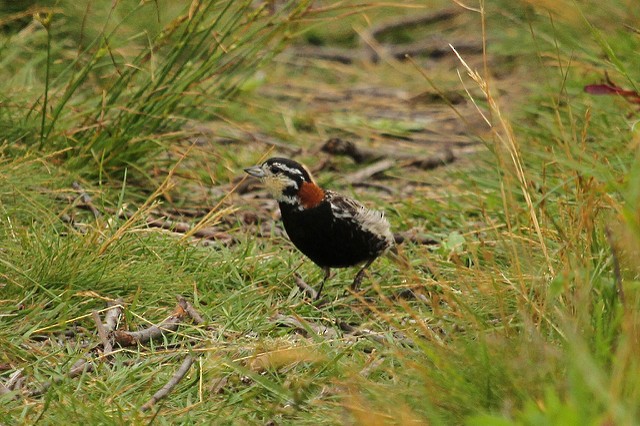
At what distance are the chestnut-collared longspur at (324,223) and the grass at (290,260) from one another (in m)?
0.18

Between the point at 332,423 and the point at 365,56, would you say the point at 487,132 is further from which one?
the point at 332,423

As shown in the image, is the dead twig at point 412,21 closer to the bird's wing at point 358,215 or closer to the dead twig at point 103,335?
the bird's wing at point 358,215

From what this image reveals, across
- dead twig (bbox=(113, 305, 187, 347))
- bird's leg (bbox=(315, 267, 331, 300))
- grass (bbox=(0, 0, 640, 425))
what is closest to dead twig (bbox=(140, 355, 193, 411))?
grass (bbox=(0, 0, 640, 425))

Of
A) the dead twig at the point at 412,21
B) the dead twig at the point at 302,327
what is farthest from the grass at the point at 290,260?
the dead twig at the point at 412,21

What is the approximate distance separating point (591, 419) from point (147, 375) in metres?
1.81

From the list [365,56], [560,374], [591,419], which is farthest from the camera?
[365,56]

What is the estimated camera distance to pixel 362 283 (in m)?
5.10

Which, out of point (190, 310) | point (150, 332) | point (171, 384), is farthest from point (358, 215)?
point (171, 384)

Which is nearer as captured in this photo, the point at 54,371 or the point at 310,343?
the point at 54,371

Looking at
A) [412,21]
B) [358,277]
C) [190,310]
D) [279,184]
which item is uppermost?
[279,184]

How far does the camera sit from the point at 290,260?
5.02 meters

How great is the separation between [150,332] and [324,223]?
3.36 ft

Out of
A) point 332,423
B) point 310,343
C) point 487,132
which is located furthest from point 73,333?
point 487,132

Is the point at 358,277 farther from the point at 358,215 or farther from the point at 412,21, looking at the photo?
the point at 412,21
